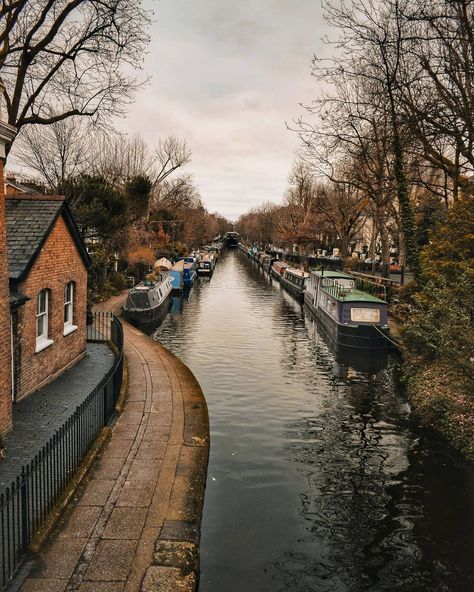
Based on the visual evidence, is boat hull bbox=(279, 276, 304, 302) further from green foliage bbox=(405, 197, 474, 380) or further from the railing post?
the railing post

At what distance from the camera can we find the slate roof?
1243cm

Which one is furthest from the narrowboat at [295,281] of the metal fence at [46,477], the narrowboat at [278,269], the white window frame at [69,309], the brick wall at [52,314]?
the metal fence at [46,477]

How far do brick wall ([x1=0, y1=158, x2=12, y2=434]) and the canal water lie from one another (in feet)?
15.2

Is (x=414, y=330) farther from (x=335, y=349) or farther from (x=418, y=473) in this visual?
(x=335, y=349)

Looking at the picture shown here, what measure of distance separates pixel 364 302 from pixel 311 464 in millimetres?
13547

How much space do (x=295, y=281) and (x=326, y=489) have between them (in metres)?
38.8

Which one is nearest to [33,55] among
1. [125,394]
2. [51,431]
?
[125,394]

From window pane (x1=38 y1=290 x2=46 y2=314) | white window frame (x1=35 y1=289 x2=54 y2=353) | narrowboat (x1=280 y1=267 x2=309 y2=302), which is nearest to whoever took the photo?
white window frame (x1=35 y1=289 x2=54 y2=353)

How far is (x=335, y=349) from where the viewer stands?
24688 mm

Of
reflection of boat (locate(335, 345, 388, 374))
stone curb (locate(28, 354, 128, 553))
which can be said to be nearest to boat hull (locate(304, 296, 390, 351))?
reflection of boat (locate(335, 345, 388, 374))

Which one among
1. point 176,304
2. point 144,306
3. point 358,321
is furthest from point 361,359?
point 176,304

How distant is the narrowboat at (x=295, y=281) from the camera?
44794mm

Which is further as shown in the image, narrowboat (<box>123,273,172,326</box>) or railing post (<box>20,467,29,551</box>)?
narrowboat (<box>123,273,172,326</box>)

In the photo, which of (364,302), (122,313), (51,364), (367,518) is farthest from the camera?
(122,313)
